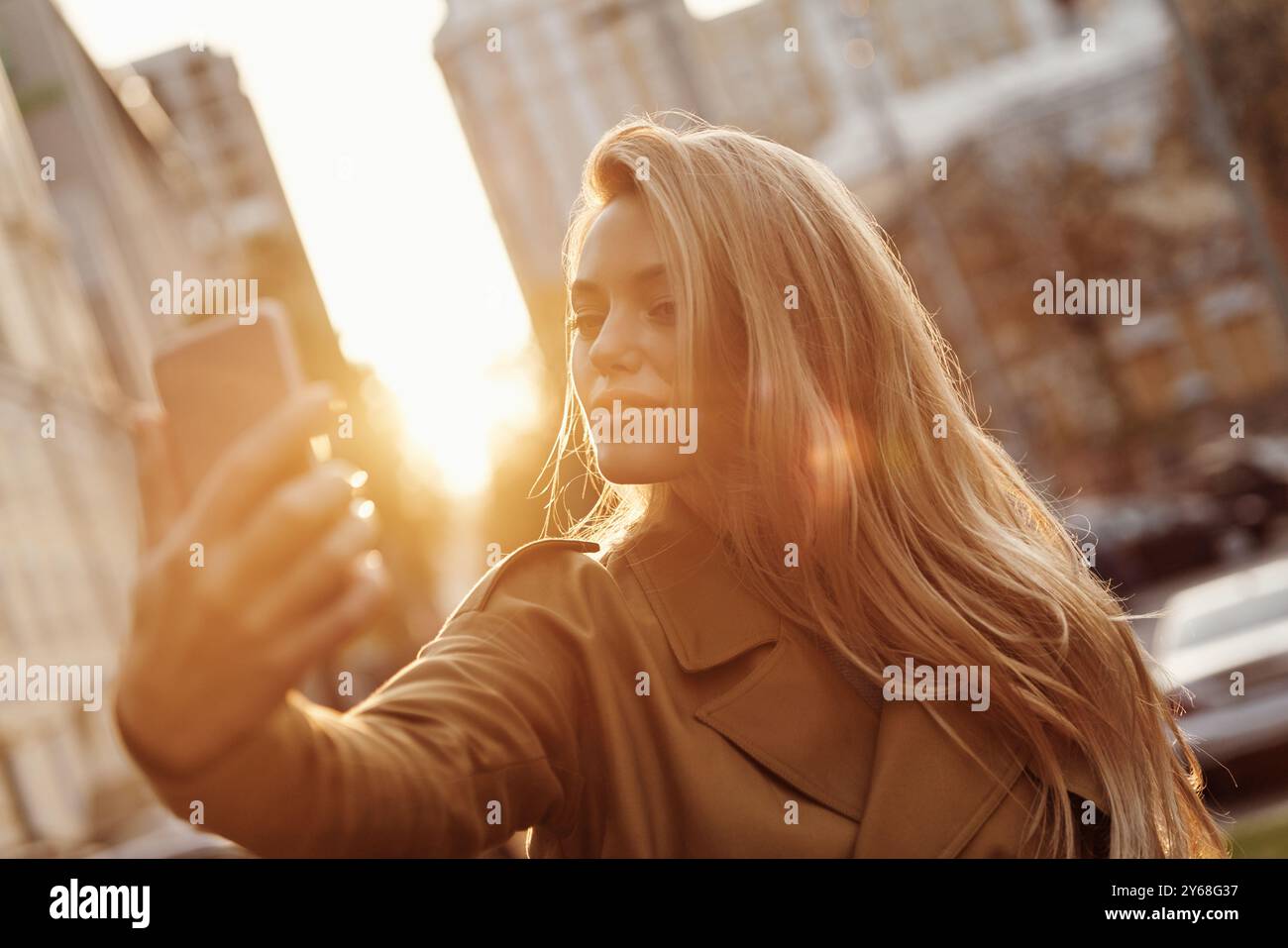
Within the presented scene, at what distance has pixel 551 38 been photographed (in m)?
40.3

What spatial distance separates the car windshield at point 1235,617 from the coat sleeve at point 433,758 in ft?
24.5

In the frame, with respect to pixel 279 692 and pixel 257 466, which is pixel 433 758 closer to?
pixel 279 692

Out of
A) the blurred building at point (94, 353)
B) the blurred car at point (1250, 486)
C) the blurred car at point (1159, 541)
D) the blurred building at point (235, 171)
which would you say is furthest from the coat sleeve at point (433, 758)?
the blurred building at point (235, 171)

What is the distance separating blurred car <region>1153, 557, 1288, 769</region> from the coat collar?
5379 millimetres

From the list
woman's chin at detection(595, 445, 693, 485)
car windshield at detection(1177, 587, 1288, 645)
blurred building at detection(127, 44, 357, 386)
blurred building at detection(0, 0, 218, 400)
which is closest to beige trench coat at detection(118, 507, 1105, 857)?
woman's chin at detection(595, 445, 693, 485)

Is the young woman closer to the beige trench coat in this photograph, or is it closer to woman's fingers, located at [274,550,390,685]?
the beige trench coat

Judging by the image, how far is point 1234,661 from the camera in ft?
25.7

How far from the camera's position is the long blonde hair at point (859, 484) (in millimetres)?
1841

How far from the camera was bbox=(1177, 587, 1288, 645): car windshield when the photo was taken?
27.2 ft

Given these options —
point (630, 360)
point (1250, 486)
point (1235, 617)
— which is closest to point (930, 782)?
point (630, 360)

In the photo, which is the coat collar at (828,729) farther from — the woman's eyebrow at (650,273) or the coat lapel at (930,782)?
the woman's eyebrow at (650,273)

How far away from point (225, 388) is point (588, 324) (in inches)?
34.0

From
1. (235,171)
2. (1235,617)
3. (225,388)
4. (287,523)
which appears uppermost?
(235,171)
